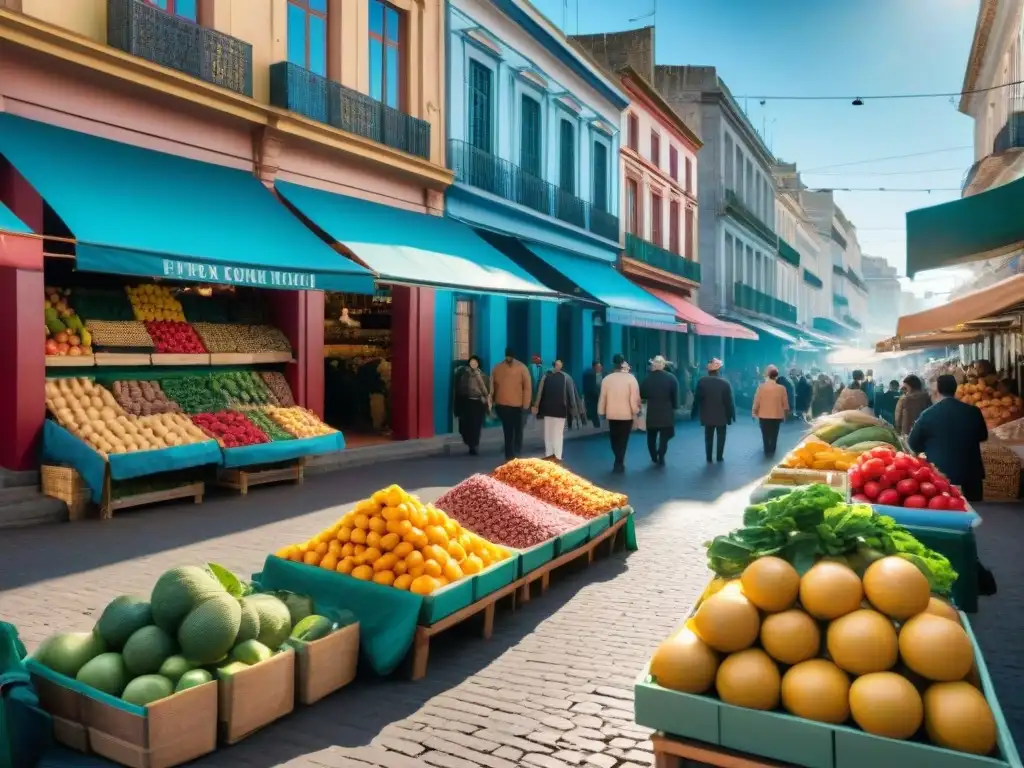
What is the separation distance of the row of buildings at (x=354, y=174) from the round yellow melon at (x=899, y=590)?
7.45 m

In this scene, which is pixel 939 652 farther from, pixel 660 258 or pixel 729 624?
pixel 660 258

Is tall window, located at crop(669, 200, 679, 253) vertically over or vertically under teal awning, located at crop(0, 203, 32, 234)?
over

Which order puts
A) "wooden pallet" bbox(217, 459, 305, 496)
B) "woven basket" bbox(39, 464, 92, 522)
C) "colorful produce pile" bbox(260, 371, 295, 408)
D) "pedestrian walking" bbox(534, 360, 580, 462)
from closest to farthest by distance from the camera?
"woven basket" bbox(39, 464, 92, 522) → "wooden pallet" bbox(217, 459, 305, 496) → "colorful produce pile" bbox(260, 371, 295, 408) → "pedestrian walking" bbox(534, 360, 580, 462)

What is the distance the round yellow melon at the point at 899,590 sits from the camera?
311cm

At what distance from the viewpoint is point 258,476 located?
11.1 m

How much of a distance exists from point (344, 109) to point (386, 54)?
7.47ft

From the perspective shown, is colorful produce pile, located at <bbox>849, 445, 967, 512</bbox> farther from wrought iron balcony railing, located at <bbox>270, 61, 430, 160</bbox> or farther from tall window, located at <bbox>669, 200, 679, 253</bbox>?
tall window, located at <bbox>669, 200, 679, 253</bbox>

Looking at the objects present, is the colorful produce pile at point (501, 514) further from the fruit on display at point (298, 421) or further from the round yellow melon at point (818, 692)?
the fruit on display at point (298, 421)

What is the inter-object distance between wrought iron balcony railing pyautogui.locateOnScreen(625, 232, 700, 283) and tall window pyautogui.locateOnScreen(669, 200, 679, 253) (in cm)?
58

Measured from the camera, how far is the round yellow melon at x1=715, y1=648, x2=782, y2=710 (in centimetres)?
303

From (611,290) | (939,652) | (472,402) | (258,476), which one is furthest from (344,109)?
(939,652)

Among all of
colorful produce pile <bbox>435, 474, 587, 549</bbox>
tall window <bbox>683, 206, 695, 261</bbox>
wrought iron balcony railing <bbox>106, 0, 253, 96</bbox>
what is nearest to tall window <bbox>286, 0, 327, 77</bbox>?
wrought iron balcony railing <bbox>106, 0, 253, 96</bbox>

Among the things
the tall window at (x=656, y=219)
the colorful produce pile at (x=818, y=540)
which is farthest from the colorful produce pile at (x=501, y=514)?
the tall window at (x=656, y=219)

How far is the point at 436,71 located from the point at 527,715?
15074 millimetres
